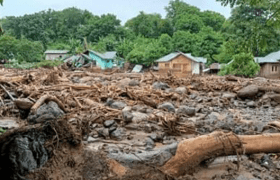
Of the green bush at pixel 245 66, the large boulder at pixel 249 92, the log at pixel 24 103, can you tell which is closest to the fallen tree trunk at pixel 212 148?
the log at pixel 24 103

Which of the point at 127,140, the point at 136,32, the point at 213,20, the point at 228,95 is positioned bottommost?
the point at 127,140

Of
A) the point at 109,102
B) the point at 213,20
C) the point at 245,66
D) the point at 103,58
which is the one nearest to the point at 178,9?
the point at 213,20

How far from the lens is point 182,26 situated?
149 feet

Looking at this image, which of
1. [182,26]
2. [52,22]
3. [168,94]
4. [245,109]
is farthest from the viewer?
[52,22]

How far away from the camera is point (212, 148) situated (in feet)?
10.0

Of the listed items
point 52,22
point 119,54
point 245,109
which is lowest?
point 245,109

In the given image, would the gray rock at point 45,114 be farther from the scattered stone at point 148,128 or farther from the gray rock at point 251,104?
the gray rock at point 251,104

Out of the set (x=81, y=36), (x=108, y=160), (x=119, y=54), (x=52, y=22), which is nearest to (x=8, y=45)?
(x=119, y=54)

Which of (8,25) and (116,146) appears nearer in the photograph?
(116,146)

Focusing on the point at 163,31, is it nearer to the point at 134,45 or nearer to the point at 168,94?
the point at 134,45

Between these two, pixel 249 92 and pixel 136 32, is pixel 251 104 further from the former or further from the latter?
pixel 136 32

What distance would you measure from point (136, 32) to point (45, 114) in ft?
155

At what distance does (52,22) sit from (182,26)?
27053 millimetres

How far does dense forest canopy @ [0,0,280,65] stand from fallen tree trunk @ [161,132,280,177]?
88.5 ft
